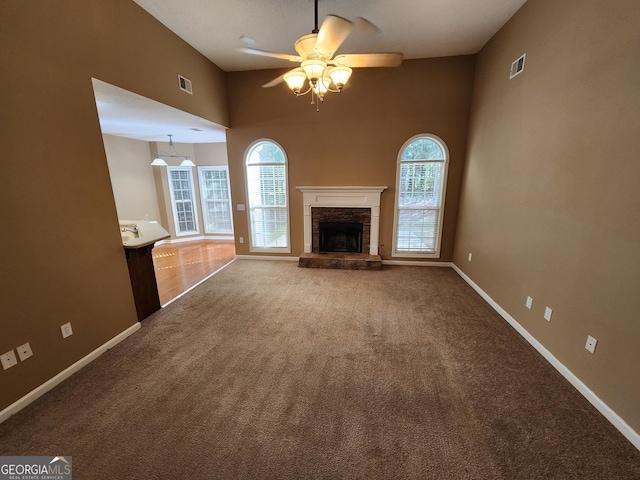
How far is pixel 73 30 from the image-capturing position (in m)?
2.07

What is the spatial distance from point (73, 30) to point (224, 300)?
9.66 ft

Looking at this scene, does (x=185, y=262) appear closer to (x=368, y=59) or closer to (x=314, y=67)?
(x=314, y=67)

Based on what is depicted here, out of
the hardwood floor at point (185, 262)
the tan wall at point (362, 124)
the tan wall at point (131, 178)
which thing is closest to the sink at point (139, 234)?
the hardwood floor at point (185, 262)

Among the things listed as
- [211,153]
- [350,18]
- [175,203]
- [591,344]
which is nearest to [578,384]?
[591,344]

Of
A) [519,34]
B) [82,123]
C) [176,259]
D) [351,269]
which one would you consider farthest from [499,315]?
[176,259]

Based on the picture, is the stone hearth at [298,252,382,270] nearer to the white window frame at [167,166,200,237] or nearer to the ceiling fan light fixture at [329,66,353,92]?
the ceiling fan light fixture at [329,66,353,92]

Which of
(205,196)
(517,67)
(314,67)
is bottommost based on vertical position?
(205,196)

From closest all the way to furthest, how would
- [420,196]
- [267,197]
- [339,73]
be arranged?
[339,73]
[420,196]
[267,197]

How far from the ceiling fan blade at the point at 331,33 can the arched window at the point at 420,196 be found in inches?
105

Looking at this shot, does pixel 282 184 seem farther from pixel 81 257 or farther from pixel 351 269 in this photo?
pixel 81 257

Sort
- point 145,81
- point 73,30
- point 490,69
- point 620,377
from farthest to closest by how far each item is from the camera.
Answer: point 490,69 < point 145,81 < point 73,30 < point 620,377

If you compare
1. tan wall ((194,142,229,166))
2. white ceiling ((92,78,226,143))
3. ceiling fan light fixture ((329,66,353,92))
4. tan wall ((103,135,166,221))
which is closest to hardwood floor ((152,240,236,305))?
tan wall ((103,135,166,221))

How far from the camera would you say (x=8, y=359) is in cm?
176

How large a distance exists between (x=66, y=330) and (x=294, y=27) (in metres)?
3.89
